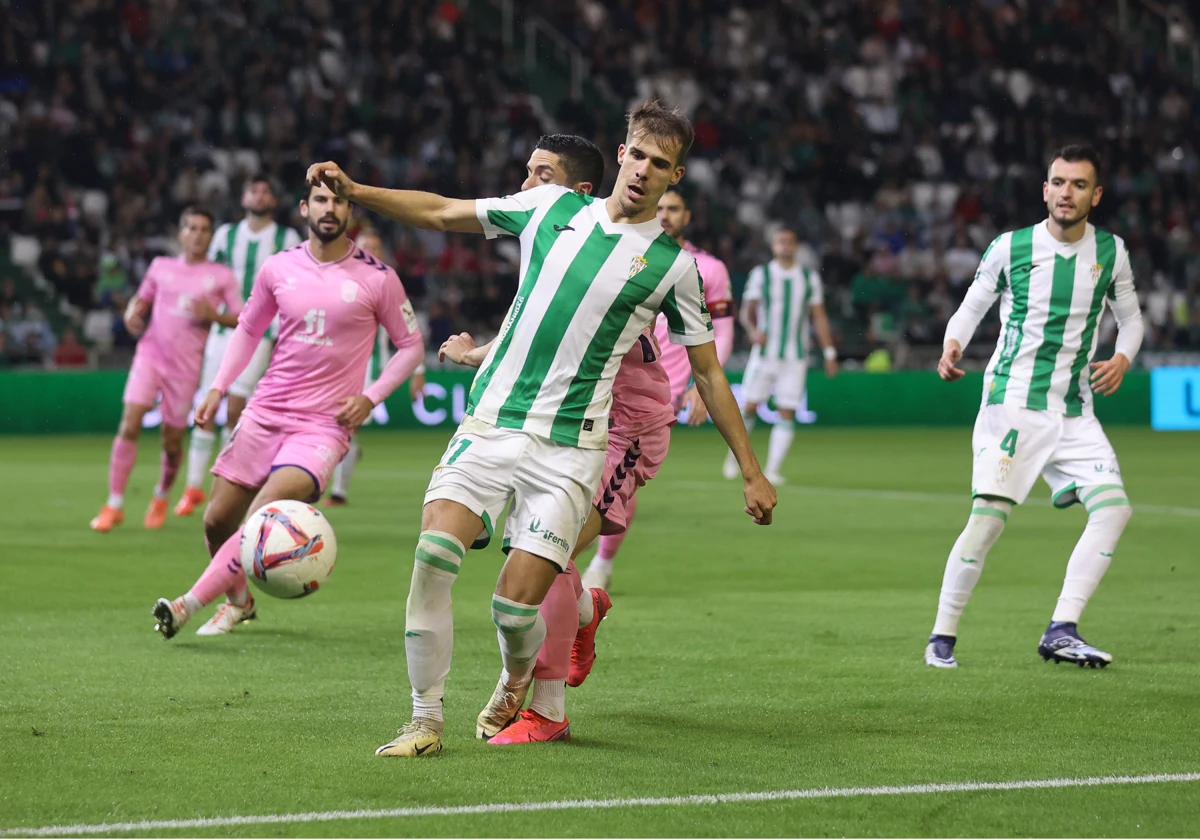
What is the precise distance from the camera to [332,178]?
17.2 feet

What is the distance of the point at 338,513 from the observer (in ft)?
45.5

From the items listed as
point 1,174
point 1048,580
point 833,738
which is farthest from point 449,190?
point 833,738

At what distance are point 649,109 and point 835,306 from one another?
21681 mm

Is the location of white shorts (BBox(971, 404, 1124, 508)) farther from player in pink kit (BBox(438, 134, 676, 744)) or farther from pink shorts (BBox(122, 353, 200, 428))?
pink shorts (BBox(122, 353, 200, 428))

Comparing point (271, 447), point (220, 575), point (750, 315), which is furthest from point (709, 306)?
point (750, 315)

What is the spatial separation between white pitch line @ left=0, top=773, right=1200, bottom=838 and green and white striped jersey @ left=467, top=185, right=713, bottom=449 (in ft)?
4.05

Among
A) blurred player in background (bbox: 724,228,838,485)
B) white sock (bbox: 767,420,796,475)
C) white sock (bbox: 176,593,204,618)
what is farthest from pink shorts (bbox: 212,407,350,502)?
blurred player in background (bbox: 724,228,838,485)

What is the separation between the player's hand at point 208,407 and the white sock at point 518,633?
2704mm

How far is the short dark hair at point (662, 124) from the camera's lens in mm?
5469

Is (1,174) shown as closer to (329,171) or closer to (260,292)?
(260,292)

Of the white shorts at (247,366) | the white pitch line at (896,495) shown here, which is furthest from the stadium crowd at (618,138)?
the white shorts at (247,366)

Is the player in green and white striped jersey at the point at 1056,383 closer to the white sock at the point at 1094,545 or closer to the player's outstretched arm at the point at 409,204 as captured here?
the white sock at the point at 1094,545

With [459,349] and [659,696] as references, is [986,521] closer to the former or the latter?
[659,696]

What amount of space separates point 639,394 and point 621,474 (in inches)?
13.4
